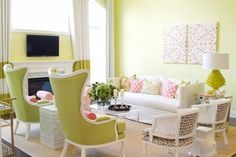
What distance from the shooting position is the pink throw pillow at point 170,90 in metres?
5.85

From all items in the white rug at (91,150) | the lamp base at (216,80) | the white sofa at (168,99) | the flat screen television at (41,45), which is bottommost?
the white rug at (91,150)

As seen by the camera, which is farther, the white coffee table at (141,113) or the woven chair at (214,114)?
the white coffee table at (141,113)

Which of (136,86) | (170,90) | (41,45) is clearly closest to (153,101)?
(170,90)

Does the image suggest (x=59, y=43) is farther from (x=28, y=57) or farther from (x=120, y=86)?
(x=120, y=86)

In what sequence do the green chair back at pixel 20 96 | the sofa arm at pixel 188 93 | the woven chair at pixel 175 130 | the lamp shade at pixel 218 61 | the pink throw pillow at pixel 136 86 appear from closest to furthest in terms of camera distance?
the woven chair at pixel 175 130, the green chair back at pixel 20 96, the lamp shade at pixel 218 61, the sofa arm at pixel 188 93, the pink throw pillow at pixel 136 86

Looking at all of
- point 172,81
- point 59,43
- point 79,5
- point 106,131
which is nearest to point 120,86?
point 172,81

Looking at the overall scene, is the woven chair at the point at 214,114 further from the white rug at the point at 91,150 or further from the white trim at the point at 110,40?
the white trim at the point at 110,40

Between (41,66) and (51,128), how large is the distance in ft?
9.97

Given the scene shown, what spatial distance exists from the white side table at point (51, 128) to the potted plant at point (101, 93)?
0.93 meters

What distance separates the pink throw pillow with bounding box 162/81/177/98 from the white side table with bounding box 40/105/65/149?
103 inches

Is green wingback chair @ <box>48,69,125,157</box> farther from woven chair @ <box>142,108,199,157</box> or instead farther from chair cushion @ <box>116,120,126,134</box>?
woven chair @ <box>142,108,199,157</box>

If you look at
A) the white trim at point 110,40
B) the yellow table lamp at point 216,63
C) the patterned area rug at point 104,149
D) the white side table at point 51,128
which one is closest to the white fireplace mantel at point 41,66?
the white trim at point 110,40

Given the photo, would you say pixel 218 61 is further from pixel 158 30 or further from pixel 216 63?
pixel 158 30

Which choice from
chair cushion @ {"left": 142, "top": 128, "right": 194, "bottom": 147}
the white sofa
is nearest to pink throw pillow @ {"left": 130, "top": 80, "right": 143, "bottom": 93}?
the white sofa
